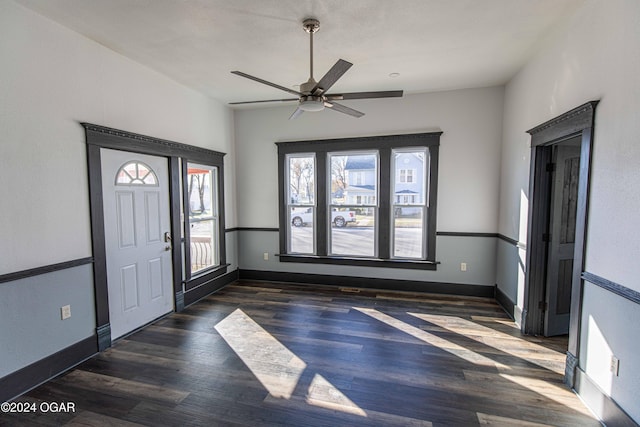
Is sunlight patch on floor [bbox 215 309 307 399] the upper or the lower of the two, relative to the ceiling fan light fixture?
lower

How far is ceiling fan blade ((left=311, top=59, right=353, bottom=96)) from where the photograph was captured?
2107 millimetres

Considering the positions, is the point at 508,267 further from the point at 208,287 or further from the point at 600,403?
the point at 208,287

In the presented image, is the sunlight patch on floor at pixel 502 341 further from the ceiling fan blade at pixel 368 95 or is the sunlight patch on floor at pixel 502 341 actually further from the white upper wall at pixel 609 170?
the ceiling fan blade at pixel 368 95

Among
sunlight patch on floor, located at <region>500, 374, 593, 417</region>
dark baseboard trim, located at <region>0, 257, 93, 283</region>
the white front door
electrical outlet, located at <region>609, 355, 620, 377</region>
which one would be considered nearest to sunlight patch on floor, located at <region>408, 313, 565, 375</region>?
sunlight patch on floor, located at <region>500, 374, 593, 417</region>

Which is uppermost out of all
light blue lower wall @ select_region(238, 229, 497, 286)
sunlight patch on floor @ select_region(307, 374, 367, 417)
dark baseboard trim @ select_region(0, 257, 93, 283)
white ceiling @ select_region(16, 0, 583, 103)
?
white ceiling @ select_region(16, 0, 583, 103)

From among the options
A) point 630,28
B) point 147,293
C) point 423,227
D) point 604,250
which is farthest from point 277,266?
point 630,28

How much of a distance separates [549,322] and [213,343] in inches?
140

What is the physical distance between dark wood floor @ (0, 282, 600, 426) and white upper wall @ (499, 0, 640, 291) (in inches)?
45.2

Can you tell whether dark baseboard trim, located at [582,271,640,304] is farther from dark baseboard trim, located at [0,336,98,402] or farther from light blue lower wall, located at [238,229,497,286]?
dark baseboard trim, located at [0,336,98,402]

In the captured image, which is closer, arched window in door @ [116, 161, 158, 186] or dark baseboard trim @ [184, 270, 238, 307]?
arched window in door @ [116, 161, 158, 186]

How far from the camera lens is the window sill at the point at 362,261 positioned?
4.64 meters

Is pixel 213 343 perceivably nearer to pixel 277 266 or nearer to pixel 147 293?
pixel 147 293

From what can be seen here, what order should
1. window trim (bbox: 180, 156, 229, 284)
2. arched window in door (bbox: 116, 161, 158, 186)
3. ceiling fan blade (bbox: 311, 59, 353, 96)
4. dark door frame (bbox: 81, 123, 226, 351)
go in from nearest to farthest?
ceiling fan blade (bbox: 311, 59, 353, 96) < dark door frame (bbox: 81, 123, 226, 351) < arched window in door (bbox: 116, 161, 158, 186) < window trim (bbox: 180, 156, 229, 284)

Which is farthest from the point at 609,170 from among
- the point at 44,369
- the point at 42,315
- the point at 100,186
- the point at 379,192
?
the point at 44,369
